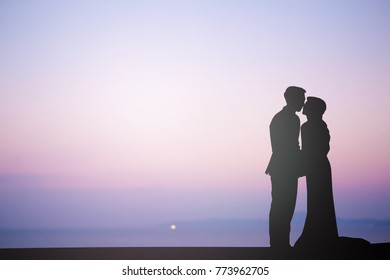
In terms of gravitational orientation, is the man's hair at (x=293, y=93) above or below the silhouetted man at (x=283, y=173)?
above

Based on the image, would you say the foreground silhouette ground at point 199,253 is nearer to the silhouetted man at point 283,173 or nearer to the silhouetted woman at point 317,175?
the silhouetted man at point 283,173

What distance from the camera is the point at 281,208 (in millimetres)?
13406

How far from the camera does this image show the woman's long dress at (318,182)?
13.6 meters

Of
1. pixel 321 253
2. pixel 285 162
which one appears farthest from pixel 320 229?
pixel 285 162

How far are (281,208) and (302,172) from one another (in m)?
0.85

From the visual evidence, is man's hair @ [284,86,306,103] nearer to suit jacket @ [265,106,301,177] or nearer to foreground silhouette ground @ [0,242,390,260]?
suit jacket @ [265,106,301,177]

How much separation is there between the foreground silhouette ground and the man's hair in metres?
2.92

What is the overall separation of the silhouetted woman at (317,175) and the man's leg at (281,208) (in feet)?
1.34

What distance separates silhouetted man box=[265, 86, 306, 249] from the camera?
13414mm

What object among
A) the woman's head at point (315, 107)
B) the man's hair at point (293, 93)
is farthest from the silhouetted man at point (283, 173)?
the woman's head at point (315, 107)

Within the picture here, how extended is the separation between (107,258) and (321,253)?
405 cm

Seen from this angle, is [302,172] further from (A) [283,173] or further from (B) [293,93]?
(B) [293,93]

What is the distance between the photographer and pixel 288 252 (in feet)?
43.1

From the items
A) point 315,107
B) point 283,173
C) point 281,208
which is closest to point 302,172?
point 283,173
